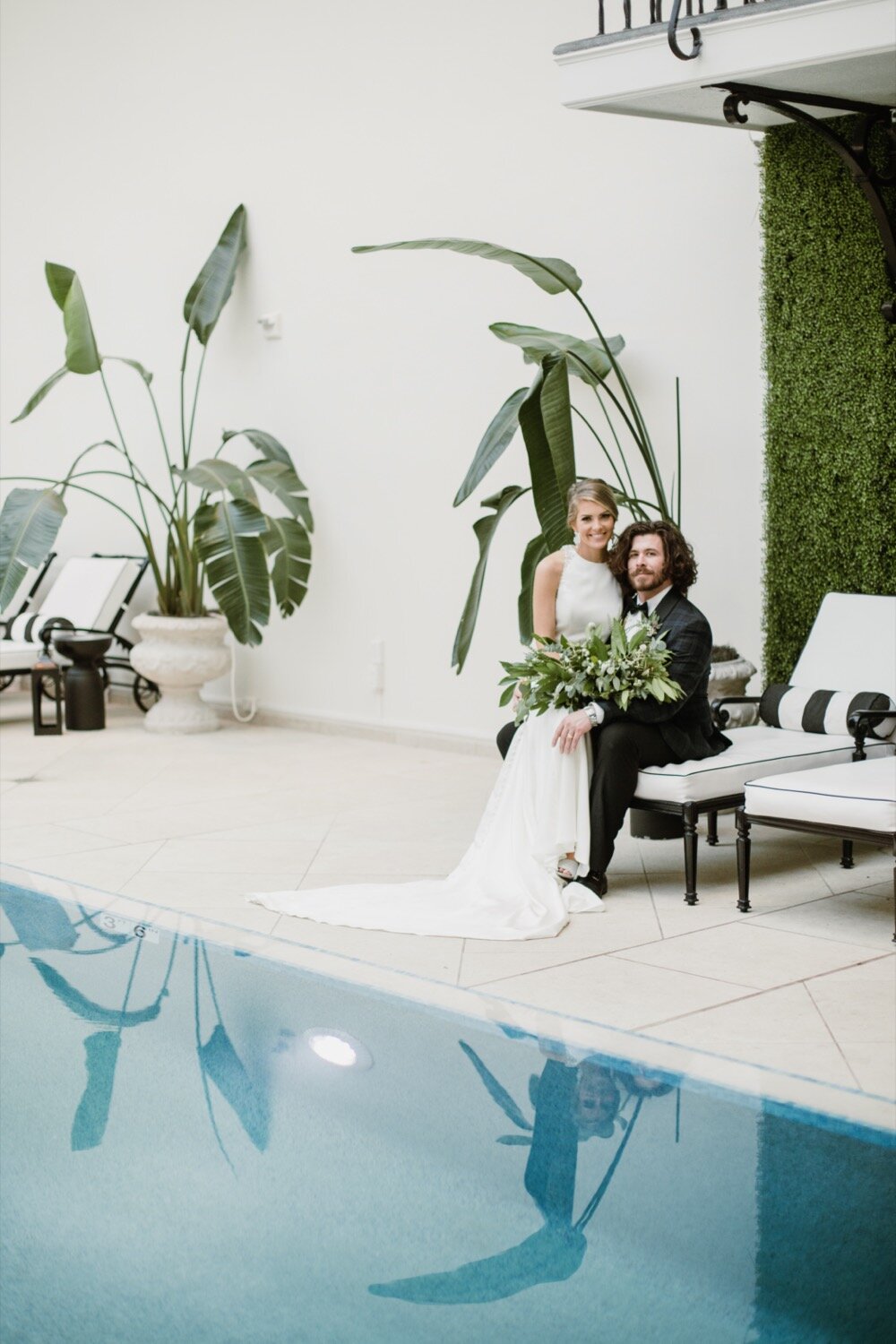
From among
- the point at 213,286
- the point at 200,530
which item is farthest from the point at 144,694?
the point at 213,286

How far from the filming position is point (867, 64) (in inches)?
218

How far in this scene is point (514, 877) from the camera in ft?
17.1

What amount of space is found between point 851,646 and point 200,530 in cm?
446

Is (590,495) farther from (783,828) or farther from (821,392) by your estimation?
(821,392)

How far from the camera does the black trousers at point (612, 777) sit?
17.3 ft

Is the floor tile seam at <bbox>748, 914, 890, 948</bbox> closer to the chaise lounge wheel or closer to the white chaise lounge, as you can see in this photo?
the white chaise lounge

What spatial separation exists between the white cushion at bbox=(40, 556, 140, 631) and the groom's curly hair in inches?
208

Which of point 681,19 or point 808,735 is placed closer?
point 681,19

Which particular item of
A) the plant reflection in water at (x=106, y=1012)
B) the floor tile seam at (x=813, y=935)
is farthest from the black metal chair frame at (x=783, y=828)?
the plant reflection in water at (x=106, y=1012)

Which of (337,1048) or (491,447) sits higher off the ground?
(491,447)

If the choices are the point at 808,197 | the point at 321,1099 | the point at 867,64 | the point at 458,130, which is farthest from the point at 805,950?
the point at 458,130

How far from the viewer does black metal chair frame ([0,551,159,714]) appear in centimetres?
988

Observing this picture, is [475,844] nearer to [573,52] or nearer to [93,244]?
[573,52]

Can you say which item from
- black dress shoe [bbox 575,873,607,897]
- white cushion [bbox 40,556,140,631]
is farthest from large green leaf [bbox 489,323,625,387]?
white cushion [bbox 40,556,140,631]
